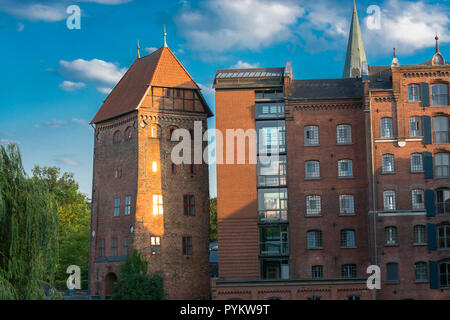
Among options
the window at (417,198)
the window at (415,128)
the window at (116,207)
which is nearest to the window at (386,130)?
the window at (415,128)

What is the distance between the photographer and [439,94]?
1939 inches

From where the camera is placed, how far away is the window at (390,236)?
47.7m

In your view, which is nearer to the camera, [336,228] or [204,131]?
[336,228]

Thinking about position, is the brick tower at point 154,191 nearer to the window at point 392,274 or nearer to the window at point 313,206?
the window at point 313,206

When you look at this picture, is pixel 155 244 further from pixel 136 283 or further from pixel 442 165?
pixel 442 165

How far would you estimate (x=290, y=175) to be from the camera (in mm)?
49594

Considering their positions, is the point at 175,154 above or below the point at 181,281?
above

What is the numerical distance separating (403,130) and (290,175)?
8707mm

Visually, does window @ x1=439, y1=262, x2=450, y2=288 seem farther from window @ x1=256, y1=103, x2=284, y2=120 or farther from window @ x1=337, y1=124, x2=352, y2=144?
window @ x1=256, y1=103, x2=284, y2=120

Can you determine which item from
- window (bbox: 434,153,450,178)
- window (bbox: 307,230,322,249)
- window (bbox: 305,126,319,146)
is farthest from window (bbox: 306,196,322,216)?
window (bbox: 434,153,450,178)

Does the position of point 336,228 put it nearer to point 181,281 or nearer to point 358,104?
point 358,104
